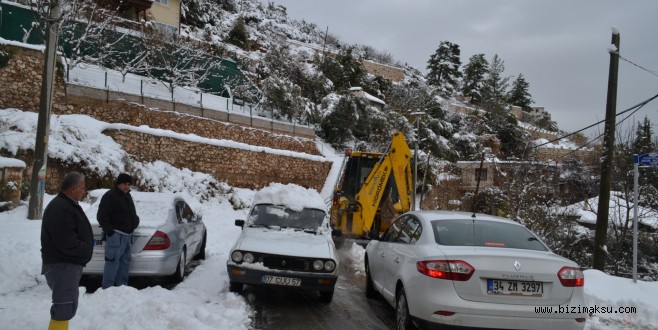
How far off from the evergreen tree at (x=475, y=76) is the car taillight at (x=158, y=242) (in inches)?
2512

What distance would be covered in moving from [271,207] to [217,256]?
2755mm

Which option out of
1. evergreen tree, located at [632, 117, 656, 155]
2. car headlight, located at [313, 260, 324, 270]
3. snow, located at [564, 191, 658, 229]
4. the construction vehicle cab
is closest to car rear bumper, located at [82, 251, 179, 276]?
car headlight, located at [313, 260, 324, 270]

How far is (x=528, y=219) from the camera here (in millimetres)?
18594

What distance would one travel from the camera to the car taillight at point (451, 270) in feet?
14.8

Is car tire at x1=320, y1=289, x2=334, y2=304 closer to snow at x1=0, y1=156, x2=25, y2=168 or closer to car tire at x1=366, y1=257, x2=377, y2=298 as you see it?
car tire at x1=366, y1=257, x2=377, y2=298

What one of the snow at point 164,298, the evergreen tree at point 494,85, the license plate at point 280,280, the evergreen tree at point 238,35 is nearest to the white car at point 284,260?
the license plate at point 280,280

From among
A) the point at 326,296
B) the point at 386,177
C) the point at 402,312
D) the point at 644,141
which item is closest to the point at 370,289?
the point at 326,296

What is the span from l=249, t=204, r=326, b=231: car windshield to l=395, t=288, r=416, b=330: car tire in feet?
9.26

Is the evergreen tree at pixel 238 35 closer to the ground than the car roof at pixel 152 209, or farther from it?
farther from it

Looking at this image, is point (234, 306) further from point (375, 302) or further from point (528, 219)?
point (528, 219)

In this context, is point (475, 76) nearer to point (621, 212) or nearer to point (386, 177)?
point (621, 212)

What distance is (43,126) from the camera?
35.1ft

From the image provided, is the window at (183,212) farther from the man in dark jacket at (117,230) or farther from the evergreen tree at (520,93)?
the evergreen tree at (520,93)

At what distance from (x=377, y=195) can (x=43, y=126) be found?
8.30 m
